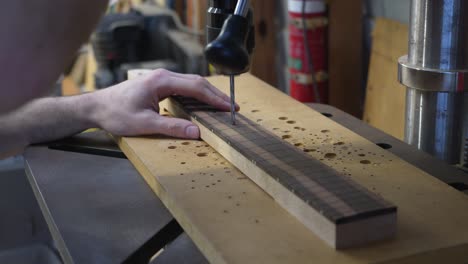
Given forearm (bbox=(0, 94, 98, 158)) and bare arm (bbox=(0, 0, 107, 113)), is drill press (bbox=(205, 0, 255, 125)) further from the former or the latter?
forearm (bbox=(0, 94, 98, 158))

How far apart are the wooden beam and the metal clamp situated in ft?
2.86

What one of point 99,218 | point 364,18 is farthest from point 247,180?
point 364,18

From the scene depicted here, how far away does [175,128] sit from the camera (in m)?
1.05

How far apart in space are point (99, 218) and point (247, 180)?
0.70 ft

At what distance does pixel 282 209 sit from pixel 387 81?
975 millimetres

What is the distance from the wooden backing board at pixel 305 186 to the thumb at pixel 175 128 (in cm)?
1

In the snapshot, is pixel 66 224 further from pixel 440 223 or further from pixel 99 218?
pixel 440 223

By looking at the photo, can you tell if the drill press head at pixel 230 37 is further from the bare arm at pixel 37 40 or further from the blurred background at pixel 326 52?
the blurred background at pixel 326 52

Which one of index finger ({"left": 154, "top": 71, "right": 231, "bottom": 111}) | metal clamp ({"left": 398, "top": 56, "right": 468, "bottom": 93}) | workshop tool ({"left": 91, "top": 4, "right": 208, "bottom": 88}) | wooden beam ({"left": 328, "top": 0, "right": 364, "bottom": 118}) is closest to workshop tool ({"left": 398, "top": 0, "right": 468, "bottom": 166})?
metal clamp ({"left": 398, "top": 56, "right": 468, "bottom": 93})

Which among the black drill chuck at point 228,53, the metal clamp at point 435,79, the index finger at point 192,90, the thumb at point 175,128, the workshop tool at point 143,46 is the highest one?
the black drill chuck at point 228,53

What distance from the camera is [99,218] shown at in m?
0.95

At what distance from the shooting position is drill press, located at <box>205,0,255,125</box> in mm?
750

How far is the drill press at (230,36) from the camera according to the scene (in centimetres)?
75

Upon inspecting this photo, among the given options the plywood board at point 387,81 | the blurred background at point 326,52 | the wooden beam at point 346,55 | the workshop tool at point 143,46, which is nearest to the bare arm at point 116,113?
the blurred background at point 326,52
